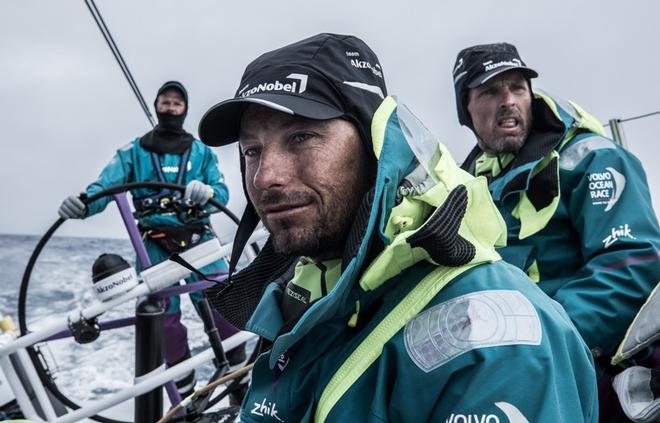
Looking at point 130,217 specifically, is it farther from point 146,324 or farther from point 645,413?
point 645,413

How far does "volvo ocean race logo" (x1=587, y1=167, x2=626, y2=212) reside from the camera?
1270 mm

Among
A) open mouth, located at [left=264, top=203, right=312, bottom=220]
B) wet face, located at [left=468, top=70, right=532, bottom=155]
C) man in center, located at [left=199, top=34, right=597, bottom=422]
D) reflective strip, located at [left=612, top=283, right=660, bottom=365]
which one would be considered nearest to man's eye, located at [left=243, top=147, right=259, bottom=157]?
man in center, located at [left=199, top=34, right=597, bottom=422]

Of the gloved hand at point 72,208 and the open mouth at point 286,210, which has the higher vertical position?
the gloved hand at point 72,208

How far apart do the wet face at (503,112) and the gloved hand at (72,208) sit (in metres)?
1.47

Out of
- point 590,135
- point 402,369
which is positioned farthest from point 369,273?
point 590,135

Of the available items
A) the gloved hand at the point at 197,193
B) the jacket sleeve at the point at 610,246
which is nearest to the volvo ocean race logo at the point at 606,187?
the jacket sleeve at the point at 610,246

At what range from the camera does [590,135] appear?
1.44 metres

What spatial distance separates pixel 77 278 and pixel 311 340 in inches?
309

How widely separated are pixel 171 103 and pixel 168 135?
0.17 m

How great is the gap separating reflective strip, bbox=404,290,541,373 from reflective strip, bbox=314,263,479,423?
17mm

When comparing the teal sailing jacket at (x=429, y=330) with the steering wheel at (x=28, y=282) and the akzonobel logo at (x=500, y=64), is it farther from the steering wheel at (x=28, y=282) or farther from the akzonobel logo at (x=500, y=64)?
the steering wheel at (x=28, y=282)

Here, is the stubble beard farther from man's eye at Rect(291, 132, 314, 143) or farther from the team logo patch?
the team logo patch

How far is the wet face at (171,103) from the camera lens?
108 inches

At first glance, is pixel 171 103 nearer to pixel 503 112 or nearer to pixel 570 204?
pixel 503 112
